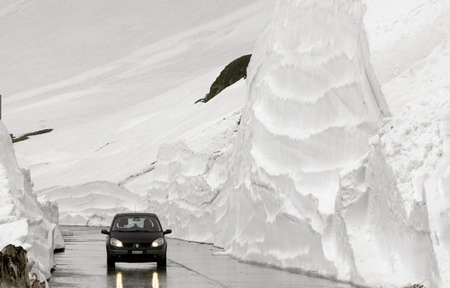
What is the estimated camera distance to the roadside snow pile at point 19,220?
17.0 meters

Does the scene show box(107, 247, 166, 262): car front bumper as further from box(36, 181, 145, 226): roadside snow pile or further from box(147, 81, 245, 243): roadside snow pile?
box(36, 181, 145, 226): roadside snow pile

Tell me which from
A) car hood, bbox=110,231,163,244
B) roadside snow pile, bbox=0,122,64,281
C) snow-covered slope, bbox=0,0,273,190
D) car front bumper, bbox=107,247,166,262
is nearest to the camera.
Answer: roadside snow pile, bbox=0,122,64,281

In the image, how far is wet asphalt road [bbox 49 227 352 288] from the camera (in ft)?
59.6

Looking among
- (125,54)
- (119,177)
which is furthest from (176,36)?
(119,177)

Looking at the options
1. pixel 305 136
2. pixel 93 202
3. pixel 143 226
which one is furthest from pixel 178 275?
pixel 93 202

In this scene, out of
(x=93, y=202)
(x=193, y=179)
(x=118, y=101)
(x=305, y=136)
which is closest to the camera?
(x=305, y=136)

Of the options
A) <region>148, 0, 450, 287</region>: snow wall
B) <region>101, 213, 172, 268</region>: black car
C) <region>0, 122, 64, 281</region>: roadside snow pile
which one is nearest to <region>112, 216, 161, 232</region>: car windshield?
<region>101, 213, 172, 268</region>: black car

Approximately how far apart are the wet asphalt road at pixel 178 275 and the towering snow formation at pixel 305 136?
92 centimetres

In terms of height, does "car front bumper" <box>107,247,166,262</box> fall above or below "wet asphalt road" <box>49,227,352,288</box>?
above

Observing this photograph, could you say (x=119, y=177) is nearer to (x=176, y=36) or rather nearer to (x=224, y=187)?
(x=224, y=187)

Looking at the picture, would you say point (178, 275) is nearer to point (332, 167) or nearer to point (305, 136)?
point (332, 167)

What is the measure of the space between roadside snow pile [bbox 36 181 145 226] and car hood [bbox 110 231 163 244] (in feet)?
125

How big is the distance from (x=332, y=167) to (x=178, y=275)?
487 centimetres

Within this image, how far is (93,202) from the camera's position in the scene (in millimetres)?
65000
